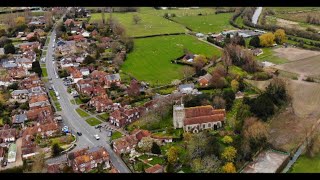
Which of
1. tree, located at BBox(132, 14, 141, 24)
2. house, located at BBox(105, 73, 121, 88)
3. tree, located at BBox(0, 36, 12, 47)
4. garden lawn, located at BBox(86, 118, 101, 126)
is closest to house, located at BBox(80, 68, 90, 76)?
house, located at BBox(105, 73, 121, 88)

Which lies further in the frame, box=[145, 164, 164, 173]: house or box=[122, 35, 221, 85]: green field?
box=[122, 35, 221, 85]: green field

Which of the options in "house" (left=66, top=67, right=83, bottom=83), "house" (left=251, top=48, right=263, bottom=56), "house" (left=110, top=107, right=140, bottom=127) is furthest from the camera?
"house" (left=251, top=48, right=263, bottom=56)

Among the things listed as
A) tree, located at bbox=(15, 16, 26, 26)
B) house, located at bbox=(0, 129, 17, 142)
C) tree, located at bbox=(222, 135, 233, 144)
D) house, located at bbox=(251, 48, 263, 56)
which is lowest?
house, located at bbox=(0, 129, 17, 142)

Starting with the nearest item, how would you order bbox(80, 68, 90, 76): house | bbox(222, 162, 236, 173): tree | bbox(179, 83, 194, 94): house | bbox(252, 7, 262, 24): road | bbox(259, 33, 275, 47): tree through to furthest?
bbox(222, 162, 236, 173): tree → bbox(179, 83, 194, 94): house → bbox(80, 68, 90, 76): house → bbox(259, 33, 275, 47): tree → bbox(252, 7, 262, 24): road

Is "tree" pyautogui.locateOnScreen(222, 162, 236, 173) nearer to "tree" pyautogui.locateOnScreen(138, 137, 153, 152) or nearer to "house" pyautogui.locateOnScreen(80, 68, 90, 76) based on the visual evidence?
"tree" pyautogui.locateOnScreen(138, 137, 153, 152)

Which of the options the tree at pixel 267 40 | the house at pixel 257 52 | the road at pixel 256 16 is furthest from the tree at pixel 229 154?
the road at pixel 256 16

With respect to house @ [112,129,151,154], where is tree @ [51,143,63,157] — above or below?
below

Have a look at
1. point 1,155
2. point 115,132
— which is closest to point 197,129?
point 115,132

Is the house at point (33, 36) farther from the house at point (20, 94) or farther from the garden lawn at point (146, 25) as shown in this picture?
the house at point (20, 94)
